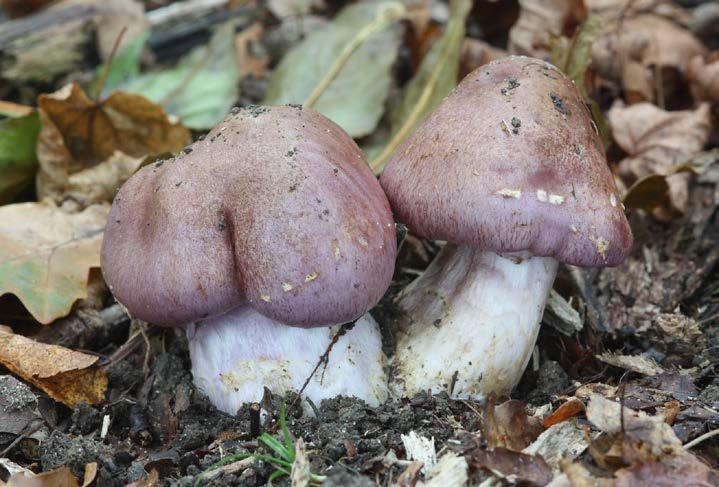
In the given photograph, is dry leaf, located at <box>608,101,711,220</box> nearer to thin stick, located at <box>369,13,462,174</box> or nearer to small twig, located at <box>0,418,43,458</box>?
thin stick, located at <box>369,13,462,174</box>

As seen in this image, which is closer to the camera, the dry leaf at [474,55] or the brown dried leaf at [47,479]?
the brown dried leaf at [47,479]

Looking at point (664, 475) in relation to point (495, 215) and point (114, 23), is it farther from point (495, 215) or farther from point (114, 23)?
point (114, 23)

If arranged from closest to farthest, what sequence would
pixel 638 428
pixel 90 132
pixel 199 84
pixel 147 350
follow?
pixel 638 428 → pixel 147 350 → pixel 90 132 → pixel 199 84

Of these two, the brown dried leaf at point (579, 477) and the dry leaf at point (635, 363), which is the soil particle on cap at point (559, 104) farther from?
the brown dried leaf at point (579, 477)

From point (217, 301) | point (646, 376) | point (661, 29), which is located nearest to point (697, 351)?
point (646, 376)

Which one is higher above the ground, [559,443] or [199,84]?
[559,443]

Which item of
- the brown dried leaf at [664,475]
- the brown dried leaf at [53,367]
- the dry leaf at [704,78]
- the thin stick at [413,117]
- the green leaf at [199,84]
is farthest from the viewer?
the green leaf at [199,84]

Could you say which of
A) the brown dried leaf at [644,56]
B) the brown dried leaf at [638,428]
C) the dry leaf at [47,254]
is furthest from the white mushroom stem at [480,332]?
the brown dried leaf at [644,56]

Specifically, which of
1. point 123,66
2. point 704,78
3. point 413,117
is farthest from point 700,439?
point 123,66
